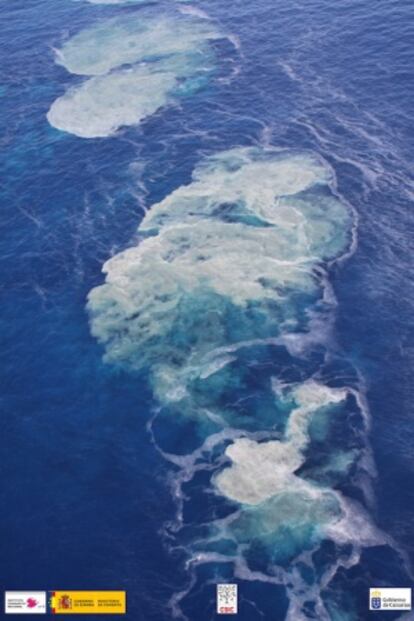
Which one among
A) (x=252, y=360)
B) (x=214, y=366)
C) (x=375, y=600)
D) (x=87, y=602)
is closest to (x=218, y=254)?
(x=252, y=360)

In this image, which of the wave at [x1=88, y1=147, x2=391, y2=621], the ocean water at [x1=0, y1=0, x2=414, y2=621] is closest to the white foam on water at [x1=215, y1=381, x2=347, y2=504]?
the wave at [x1=88, y1=147, x2=391, y2=621]

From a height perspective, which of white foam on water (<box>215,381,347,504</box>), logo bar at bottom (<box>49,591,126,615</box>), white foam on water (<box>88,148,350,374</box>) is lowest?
logo bar at bottom (<box>49,591,126,615</box>)

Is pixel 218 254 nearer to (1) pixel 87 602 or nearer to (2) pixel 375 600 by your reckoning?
(1) pixel 87 602

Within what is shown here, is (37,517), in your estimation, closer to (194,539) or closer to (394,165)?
(194,539)

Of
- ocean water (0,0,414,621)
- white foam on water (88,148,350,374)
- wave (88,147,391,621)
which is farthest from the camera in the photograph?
white foam on water (88,148,350,374)

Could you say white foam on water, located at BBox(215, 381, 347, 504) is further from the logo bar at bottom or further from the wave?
the logo bar at bottom

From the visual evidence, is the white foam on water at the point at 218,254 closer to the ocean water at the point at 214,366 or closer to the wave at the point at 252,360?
the wave at the point at 252,360
